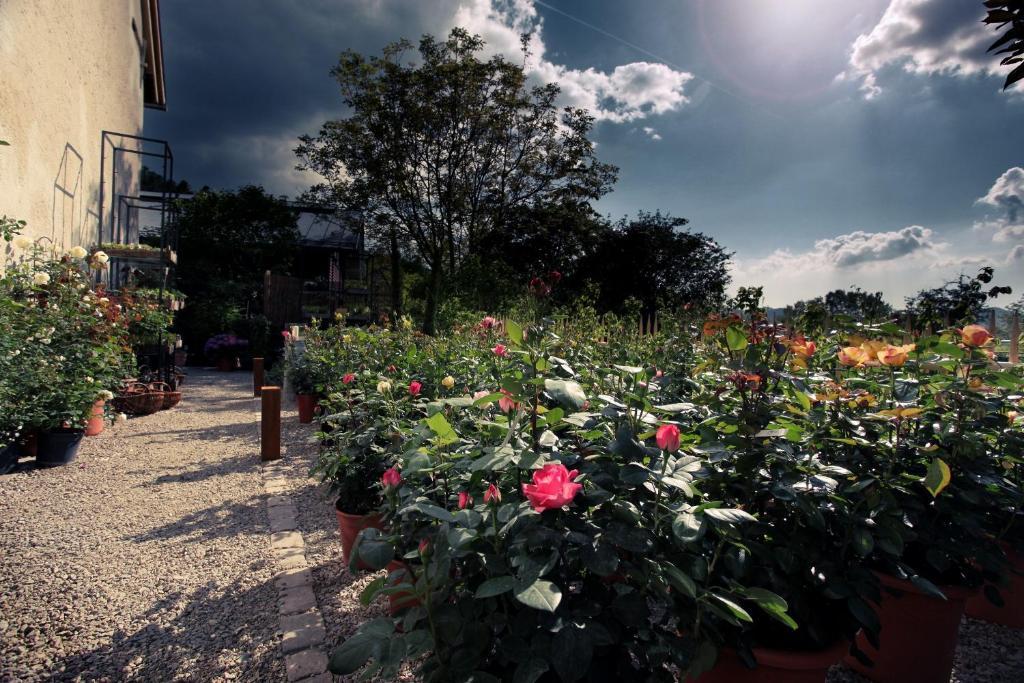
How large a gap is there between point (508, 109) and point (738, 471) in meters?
11.9

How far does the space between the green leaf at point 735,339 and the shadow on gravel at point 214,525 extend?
2612 millimetres

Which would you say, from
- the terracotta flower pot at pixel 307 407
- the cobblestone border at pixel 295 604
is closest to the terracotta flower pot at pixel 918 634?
the cobblestone border at pixel 295 604

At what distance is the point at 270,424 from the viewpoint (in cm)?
409

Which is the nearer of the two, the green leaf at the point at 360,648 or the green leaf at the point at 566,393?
the green leaf at the point at 360,648

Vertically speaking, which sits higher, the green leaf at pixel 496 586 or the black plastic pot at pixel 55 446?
the green leaf at pixel 496 586

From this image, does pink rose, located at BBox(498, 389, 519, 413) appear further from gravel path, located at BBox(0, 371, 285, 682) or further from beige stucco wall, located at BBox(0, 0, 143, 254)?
beige stucco wall, located at BBox(0, 0, 143, 254)

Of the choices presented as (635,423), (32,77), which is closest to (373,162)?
(32,77)

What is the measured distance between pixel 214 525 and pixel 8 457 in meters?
1.94

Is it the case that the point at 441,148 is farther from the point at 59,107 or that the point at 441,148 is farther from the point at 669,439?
the point at 669,439

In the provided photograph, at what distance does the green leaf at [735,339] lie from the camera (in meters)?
1.24

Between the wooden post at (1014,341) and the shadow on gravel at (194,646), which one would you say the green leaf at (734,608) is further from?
the wooden post at (1014,341)

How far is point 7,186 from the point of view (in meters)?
4.30

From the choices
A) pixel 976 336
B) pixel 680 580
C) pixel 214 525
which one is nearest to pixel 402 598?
pixel 680 580

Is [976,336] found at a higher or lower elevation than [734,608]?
higher
